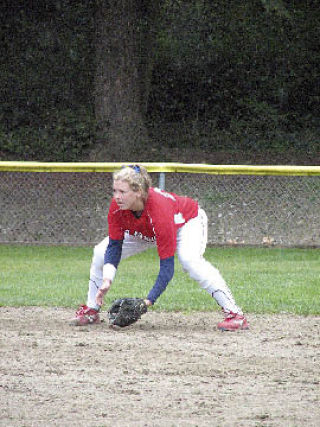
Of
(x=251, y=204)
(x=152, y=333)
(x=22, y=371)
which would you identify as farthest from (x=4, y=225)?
(x=22, y=371)

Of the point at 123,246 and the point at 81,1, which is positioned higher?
the point at 81,1

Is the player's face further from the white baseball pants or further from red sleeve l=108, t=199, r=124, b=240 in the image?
the white baseball pants

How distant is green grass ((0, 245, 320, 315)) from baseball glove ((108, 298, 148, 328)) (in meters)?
1.29

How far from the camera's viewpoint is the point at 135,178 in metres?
6.04

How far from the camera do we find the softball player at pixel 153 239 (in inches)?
239

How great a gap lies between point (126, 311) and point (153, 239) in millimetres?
573

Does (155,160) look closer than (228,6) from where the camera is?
Yes

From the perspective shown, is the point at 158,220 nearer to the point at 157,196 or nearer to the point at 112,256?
the point at 157,196

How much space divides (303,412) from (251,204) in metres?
8.77

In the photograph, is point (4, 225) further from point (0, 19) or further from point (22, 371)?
point (0, 19)

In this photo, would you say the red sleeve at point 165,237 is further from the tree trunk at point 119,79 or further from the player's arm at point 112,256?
the tree trunk at point 119,79

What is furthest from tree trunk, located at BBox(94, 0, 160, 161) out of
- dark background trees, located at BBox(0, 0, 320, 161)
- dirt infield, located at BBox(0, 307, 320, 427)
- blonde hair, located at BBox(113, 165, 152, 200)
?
blonde hair, located at BBox(113, 165, 152, 200)

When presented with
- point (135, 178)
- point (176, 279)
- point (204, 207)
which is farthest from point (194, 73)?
point (135, 178)

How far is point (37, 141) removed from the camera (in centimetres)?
1975
